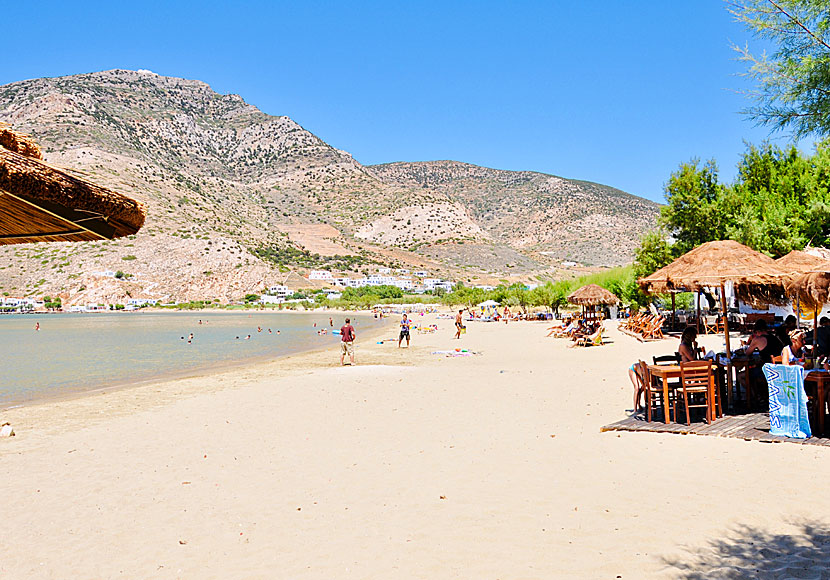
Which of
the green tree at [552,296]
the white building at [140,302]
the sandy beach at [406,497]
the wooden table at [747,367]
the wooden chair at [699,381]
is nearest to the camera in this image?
the sandy beach at [406,497]

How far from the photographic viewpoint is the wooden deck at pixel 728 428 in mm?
5797

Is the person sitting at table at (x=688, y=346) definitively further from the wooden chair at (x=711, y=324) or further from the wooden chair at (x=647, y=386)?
the wooden chair at (x=711, y=324)

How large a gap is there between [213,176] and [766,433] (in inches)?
3978

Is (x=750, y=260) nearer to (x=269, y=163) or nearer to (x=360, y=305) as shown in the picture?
(x=360, y=305)

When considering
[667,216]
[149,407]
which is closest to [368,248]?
[667,216]

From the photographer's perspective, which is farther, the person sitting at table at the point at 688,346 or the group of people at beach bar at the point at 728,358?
the person sitting at table at the point at 688,346

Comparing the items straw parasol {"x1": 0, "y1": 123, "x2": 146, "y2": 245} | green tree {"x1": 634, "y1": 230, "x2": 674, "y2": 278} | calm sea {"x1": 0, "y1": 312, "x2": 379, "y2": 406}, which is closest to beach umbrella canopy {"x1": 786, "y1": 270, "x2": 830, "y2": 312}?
straw parasol {"x1": 0, "y1": 123, "x2": 146, "y2": 245}

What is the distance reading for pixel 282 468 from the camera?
18.9 feet

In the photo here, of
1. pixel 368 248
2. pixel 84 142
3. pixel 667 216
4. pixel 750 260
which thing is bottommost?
pixel 750 260

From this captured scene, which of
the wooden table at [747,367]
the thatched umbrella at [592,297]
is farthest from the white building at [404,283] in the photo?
the wooden table at [747,367]

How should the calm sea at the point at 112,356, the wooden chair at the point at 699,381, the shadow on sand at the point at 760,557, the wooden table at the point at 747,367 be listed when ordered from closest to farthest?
the shadow on sand at the point at 760,557 → the wooden chair at the point at 699,381 → the wooden table at the point at 747,367 → the calm sea at the point at 112,356

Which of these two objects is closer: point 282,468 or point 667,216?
point 282,468

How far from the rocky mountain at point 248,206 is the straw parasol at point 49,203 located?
6984cm

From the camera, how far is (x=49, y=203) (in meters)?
2.75
